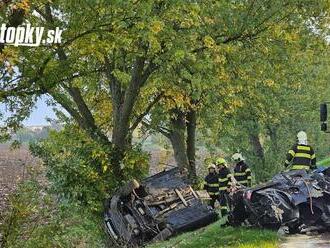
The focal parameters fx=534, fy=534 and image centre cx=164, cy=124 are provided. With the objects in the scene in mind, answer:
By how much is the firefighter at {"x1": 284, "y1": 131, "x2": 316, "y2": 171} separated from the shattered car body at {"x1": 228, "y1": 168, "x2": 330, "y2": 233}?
1.32m

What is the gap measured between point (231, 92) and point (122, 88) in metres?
4.25

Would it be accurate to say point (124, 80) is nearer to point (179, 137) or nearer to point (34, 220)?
point (34, 220)

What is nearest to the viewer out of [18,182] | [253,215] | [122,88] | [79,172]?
[18,182]

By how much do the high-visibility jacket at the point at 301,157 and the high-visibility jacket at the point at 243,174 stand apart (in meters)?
3.29

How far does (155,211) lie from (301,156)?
15.9 ft

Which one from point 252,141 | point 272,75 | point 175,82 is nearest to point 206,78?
point 175,82

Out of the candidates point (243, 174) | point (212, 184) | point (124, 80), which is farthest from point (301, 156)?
point (124, 80)

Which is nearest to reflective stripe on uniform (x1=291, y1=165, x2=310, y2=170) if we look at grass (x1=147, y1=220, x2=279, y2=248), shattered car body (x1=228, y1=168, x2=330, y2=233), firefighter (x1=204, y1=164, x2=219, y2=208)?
shattered car body (x1=228, y1=168, x2=330, y2=233)

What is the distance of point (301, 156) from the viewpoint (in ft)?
46.3

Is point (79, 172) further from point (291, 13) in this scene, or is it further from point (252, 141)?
point (252, 141)

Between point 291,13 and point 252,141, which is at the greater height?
point 291,13

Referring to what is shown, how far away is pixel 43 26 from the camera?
41.9ft

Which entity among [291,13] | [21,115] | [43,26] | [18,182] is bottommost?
[18,182]

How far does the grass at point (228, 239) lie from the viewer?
1109 centimetres
